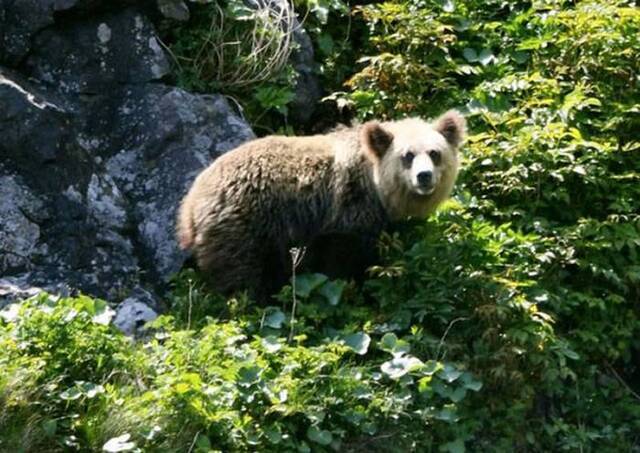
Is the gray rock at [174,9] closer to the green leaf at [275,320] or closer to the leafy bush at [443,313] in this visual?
the leafy bush at [443,313]

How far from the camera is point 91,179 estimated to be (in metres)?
8.76

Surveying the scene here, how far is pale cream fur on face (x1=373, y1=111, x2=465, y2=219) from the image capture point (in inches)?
350

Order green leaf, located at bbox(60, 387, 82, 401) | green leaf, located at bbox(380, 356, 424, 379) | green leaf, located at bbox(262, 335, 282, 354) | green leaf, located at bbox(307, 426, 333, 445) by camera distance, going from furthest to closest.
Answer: green leaf, located at bbox(380, 356, 424, 379) → green leaf, located at bbox(262, 335, 282, 354) → green leaf, located at bbox(307, 426, 333, 445) → green leaf, located at bbox(60, 387, 82, 401)

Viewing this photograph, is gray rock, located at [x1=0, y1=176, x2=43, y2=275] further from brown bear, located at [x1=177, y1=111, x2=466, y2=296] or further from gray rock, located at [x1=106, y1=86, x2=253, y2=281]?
brown bear, located at [x1=177, y1=111, x2=466, y2=296]

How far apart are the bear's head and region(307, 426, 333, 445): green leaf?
2276mm

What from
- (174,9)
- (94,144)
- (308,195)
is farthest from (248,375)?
(174,9)

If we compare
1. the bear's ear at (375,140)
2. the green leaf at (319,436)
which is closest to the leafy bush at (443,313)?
the green leaf at (319,436)

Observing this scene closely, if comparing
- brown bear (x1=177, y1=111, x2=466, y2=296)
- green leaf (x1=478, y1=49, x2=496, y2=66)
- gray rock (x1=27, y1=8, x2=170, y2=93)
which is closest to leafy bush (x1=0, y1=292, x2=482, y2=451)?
brown bear (x1=177, y1=111, x2=466, y2=296)

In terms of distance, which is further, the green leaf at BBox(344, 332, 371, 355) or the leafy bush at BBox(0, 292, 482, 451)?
the green leaf at BBox(344, 332, 371, 355)

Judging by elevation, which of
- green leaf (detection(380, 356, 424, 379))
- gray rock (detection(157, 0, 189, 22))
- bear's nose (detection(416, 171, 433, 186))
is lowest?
green leaf (detection(380, 356, 424, 379))

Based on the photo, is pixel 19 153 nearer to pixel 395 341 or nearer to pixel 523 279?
pixel 395 341

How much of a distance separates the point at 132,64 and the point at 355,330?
2.95m

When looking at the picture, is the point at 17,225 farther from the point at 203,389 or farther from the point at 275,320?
the point at 203,389

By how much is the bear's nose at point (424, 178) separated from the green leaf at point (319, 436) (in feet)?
7.46
